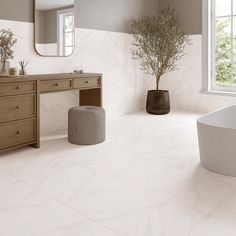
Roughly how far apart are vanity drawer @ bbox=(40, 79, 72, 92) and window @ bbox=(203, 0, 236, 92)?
2731 mm

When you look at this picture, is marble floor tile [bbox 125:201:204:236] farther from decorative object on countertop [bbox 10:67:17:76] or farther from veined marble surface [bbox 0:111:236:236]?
decorative object on countertop [bbox 10:67:17:76]

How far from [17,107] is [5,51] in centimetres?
67

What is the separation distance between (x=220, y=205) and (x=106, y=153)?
141 centimetres

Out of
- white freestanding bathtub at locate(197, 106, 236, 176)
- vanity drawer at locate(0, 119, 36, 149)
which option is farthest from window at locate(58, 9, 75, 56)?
A: white freestanding bathtub at locate(197, 106, 236, 176)

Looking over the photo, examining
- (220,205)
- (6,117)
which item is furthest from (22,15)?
(220,205)

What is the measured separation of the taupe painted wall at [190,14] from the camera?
5.20 m

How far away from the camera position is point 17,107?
3.06 m

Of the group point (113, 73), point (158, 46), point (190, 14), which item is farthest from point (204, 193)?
point (190, 14)

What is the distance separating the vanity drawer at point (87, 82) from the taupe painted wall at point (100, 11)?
0.90 meters

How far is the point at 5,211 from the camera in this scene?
1.93 metres

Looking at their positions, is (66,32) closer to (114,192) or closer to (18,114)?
(18,114)

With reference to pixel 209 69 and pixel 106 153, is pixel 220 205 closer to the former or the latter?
pixel 106 153

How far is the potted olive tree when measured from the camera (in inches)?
196

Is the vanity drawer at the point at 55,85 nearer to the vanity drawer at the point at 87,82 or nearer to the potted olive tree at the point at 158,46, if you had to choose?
the vanity drawer at the point at 87,82
